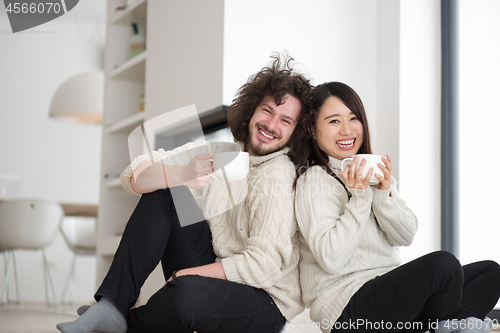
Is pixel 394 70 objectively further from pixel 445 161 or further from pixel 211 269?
pixel 211 269

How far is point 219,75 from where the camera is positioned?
194 cm

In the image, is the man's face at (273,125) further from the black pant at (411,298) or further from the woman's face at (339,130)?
the black pant at (411,298)

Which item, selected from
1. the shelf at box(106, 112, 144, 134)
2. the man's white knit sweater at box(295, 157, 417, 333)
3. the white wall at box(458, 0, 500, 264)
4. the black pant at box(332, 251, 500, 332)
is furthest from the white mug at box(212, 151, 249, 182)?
the shelf at box(106, 112, 144, 134)

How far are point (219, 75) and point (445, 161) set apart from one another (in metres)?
0.96

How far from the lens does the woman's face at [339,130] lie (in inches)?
51.4

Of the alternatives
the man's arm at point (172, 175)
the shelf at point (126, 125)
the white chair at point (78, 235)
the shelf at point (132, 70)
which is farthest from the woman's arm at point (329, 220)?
the white chair at point (78, 235)

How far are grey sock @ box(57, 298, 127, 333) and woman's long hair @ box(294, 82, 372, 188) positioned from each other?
1.85 feet

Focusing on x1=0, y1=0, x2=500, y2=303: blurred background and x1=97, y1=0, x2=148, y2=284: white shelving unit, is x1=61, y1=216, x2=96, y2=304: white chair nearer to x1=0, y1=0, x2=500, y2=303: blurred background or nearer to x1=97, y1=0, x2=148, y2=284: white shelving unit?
x1=97, y1=0, x2=148, y2=284: white shelving unit

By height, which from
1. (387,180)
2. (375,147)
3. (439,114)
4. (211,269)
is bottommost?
(211,269)

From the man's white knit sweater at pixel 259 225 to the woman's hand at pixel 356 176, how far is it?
14 cm

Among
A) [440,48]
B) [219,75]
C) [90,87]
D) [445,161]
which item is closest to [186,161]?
[219,75]

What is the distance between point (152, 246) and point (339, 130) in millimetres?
550

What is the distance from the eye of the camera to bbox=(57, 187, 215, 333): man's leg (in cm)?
108

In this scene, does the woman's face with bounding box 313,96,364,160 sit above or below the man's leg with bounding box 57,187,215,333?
above
